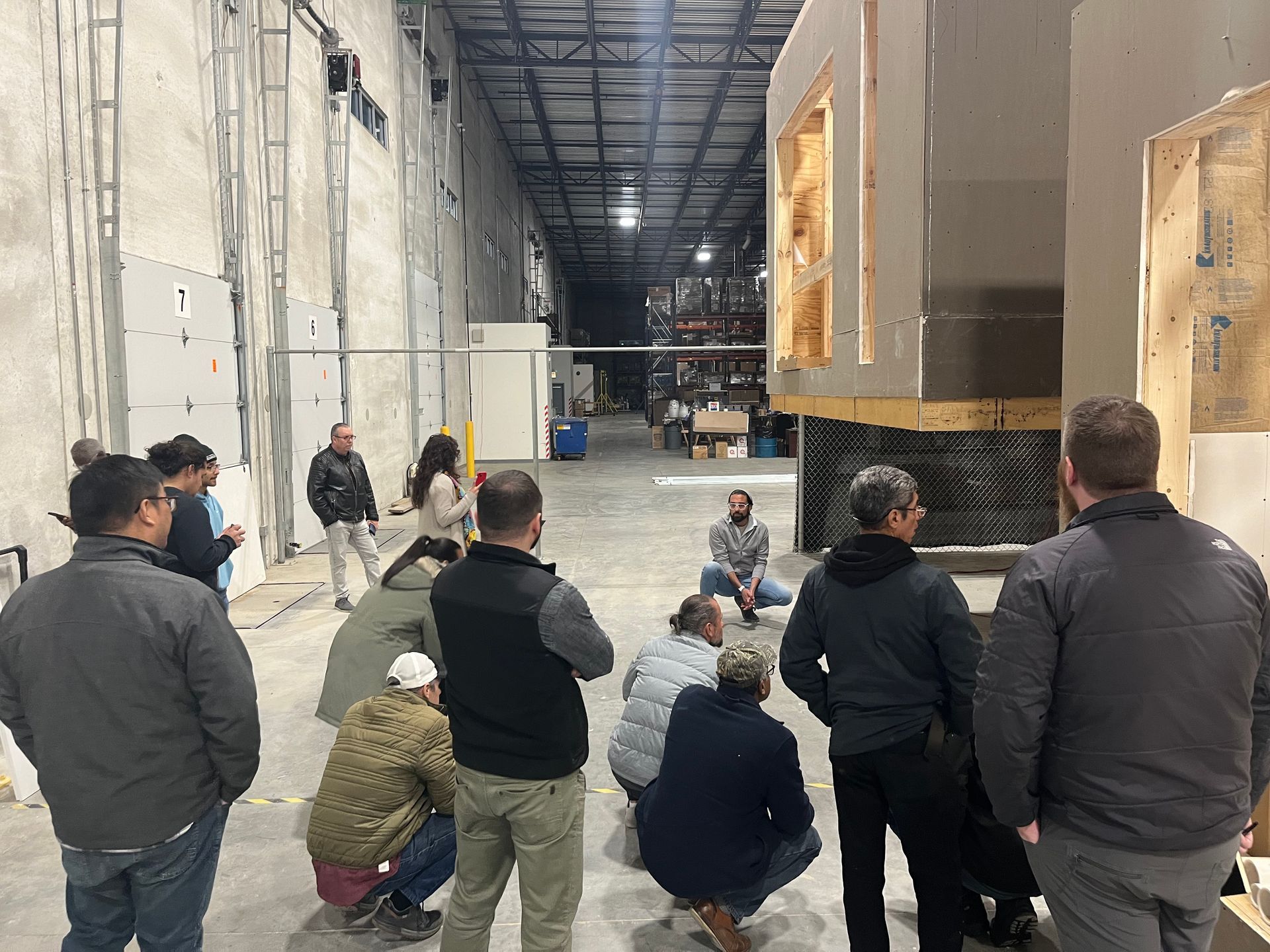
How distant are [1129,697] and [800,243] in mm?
7728

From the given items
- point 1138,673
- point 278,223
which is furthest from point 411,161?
point 1138,673

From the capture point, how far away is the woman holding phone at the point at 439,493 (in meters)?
6.53

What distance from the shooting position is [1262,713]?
6.60 ft

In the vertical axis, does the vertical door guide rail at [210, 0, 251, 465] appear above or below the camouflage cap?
above

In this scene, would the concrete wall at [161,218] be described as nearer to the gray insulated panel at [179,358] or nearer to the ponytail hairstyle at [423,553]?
→ the gray insulated panel at [179,358]

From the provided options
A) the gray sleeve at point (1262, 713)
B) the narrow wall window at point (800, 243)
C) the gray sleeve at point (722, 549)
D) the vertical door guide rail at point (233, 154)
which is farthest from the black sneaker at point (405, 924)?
the vertical door guide rail at point (233, 154)

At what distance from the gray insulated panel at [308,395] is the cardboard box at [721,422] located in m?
12.2

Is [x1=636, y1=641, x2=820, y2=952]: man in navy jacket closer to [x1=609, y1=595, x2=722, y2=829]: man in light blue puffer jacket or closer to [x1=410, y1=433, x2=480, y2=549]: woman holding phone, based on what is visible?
[x1=609, y1=595, x2=722, y2=829]: man in light blue puffer jacket

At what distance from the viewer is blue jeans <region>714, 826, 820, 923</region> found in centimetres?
316

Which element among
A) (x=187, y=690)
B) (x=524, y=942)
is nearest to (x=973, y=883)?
(x=524, y=942)

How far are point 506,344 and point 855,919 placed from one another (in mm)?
20000

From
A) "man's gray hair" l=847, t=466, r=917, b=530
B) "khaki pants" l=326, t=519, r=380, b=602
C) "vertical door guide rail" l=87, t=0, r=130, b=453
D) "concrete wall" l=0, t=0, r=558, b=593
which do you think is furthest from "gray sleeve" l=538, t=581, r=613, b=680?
"khaki pants" l=326, t=519, r=380, b=602

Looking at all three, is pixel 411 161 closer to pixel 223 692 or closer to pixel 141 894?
pixel 223 692

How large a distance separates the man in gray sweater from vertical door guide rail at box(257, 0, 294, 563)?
8.04m
